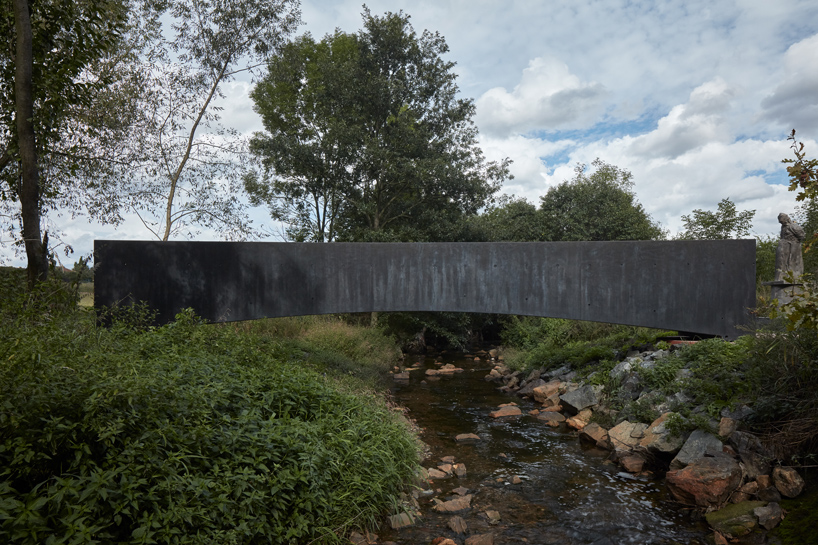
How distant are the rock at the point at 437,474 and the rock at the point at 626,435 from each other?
2237 mm

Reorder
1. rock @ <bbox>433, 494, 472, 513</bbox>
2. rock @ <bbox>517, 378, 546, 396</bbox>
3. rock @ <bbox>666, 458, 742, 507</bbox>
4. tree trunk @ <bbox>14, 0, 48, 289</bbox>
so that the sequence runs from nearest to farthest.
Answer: rock @ <bbox>666, 458, 742, 507</bbox>, rock @ <bbox>433, 494, 472, 513</bbox>, tree trunk @ <bbox>14, 0, 48, 289</bbox>, rock @ <bbox>517, 378, 546, 396</bbox>

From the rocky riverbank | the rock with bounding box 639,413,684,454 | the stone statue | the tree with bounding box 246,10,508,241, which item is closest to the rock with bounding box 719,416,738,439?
the rocky riverbank

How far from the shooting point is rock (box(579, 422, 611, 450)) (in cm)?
699

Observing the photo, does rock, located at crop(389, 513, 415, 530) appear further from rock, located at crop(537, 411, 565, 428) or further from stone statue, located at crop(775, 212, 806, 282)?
stone statue, located at crop(775, 212, 806, 282)

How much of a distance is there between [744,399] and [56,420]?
653 cm

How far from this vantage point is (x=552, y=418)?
830 centimetres

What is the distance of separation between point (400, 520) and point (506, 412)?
14.8 feet

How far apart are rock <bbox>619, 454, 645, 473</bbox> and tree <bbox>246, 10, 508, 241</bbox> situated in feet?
30.9

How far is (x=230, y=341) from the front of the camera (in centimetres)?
652

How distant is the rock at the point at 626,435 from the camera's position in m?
6.55

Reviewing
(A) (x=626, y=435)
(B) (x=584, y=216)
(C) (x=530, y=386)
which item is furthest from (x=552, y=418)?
(B) (x=584, y=216)

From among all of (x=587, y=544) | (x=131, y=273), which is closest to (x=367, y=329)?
(x=131, y=273)

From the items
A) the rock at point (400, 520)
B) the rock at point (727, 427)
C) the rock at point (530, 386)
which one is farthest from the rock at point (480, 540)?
the rock at point (530, 386)

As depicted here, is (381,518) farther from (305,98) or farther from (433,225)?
(305,98)
